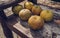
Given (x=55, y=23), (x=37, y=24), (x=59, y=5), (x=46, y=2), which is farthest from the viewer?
(x=46, y=2)

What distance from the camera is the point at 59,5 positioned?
69.2 inches

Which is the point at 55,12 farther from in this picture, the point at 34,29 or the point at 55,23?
the point at 34,29

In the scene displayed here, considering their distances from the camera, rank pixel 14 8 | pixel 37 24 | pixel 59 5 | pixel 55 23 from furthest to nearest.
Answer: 1. pixel 59 5
2. pixel 14 8
3. pixel 55 23
4. pixel 37 24

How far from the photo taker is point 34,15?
52.8 inches

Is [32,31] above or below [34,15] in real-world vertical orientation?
below

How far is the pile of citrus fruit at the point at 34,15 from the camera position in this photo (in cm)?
124

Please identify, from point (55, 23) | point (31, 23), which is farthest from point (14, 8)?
point (55, 23)

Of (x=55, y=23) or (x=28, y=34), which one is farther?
(x=55, y=23)

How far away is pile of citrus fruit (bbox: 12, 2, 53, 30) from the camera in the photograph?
124 cm

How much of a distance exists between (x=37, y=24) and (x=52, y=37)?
0.64 ft

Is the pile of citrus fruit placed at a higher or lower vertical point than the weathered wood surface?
higher

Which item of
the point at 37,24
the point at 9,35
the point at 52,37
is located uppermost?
the point at 37,24

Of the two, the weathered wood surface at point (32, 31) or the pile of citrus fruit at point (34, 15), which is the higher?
the pile of citrus fruit at point (34, 15)

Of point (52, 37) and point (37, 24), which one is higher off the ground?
point (37, 24)
